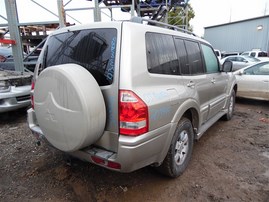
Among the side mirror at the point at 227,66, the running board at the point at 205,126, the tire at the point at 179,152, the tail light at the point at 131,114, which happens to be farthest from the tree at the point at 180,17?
the tail light at the point at 131,114

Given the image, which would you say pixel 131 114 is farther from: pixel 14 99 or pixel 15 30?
pixel 15 30

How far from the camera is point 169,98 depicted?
2.22 m

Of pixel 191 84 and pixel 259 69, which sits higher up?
pixel 191 84

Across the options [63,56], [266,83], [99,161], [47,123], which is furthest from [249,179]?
[266,83]

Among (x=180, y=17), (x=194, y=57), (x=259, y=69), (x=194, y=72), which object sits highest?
(x=180, y=17)

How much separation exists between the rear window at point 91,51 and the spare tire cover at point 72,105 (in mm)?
129

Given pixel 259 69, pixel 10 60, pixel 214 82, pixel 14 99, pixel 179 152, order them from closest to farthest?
pixel 179 152 → pixel 214 82 → pixel 14 99 → pixel 259 69 → pixel 10 60

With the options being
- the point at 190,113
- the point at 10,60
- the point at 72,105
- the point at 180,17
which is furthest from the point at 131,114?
the point at 180,17

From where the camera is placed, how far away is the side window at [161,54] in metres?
2.17

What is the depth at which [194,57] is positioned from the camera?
10.2 ft

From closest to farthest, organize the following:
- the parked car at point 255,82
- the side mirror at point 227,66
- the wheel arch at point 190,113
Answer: the wheel arch at point 190,113
the side mirror at point 227,66
the parked car at point 255,82

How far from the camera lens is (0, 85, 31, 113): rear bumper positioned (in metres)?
4.25

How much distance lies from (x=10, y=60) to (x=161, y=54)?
28.8 ft

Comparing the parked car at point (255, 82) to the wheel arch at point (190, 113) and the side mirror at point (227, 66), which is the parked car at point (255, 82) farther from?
the wheel arch at point (190, 113)
